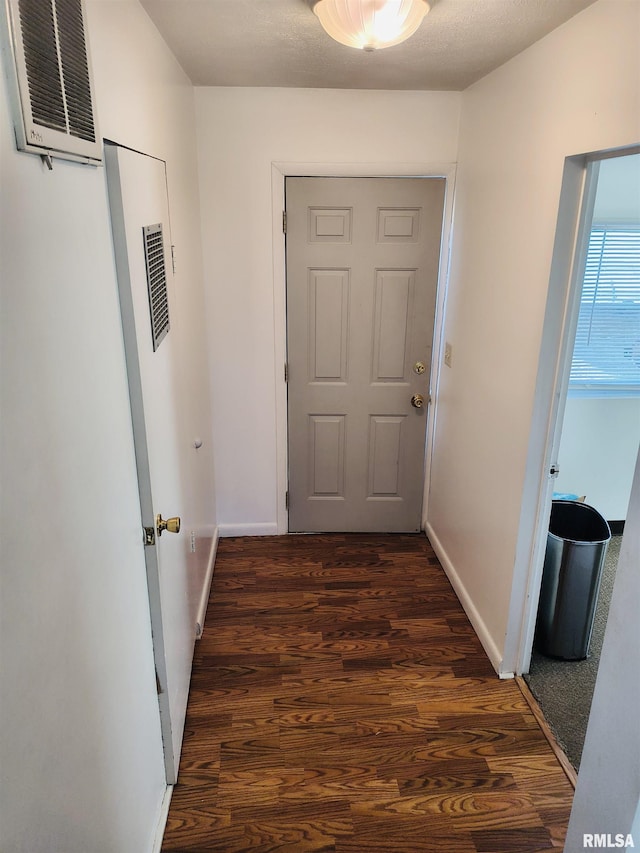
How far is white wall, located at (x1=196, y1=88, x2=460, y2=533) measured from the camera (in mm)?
2787

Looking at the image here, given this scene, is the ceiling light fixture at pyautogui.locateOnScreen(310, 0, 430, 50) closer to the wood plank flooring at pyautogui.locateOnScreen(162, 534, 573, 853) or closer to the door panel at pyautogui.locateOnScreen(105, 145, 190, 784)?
the door panel at pyautogui.locateOnScreen(105, 145, 190, 784)

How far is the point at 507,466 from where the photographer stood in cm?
230

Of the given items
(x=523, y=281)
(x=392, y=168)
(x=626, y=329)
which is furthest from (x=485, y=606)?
(x=392, y=168)

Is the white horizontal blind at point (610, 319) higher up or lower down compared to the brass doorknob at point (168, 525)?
higher up

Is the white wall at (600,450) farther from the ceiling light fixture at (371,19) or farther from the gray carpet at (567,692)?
the ceiling light fixture at (371,19)

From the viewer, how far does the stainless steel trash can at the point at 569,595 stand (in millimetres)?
2344

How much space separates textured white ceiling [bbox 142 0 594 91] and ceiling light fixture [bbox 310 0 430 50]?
0.33 feet

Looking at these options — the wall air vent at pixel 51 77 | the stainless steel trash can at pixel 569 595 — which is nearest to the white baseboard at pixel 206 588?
the stainless steel trash can at pixel 569 595

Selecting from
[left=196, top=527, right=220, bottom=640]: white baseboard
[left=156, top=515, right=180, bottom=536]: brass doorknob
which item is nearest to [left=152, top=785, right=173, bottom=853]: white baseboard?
[left=196, top=527, right=220, bottom=640]: white baseboard

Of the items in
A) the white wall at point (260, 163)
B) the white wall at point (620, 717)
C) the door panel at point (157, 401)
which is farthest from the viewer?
the white wall at point (260, 163)

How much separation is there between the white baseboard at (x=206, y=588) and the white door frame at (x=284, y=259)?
438mm

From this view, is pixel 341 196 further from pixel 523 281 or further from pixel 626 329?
pixel 626 329

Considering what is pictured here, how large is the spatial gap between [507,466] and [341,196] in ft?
5.35

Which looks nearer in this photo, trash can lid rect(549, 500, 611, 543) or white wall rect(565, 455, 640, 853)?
white wall rect(565, 455, 640, 853)
